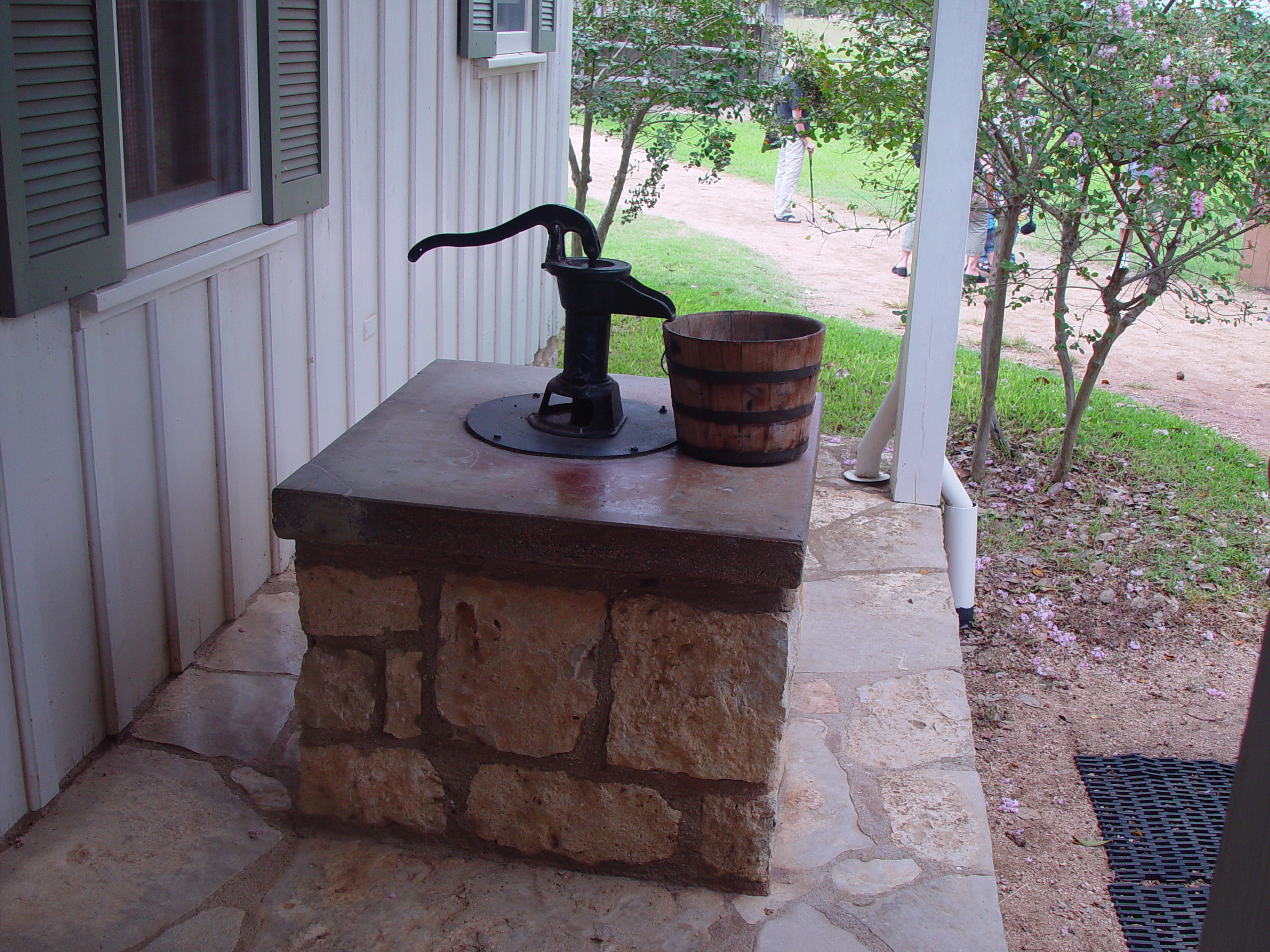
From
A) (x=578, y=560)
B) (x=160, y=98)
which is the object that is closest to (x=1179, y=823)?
(x=578, y=560)

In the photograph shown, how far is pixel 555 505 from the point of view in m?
1.85

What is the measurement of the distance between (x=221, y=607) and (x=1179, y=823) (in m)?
2.49

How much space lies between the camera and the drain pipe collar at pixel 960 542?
12.3ft

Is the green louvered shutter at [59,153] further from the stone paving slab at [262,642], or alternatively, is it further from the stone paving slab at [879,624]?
the stone paving slab at [879,624]

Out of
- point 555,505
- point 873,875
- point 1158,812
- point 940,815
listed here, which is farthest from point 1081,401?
point 555,505

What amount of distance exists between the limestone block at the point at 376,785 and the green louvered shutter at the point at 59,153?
938 millimetres

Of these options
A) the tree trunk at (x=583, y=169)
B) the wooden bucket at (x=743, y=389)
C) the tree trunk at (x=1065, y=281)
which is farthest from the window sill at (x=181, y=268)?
the tree trunk at (x=583, y=169)

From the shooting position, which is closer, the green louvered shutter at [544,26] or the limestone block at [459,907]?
the limestone block at [459,907]

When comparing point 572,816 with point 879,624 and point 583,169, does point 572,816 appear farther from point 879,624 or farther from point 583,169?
point 583,169

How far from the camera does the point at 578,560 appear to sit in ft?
5.98

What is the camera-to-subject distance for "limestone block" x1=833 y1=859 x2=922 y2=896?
204 cm

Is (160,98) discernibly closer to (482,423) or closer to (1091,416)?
(482,423)

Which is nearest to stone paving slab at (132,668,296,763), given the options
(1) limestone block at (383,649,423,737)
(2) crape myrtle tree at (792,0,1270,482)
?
(1) limestone block at (383,649,423,737)

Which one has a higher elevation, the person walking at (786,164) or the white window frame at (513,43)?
the white window frame at (513,43)
